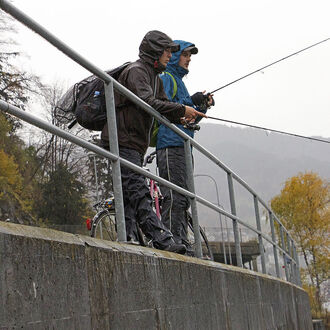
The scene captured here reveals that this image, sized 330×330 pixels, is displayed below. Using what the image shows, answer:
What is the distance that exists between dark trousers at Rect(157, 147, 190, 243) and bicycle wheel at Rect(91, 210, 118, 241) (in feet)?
4.61

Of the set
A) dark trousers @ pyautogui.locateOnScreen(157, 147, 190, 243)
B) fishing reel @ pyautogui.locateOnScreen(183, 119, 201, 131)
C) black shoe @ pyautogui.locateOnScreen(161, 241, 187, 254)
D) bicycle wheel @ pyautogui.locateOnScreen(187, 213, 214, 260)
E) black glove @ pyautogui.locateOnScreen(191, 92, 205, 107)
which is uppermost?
black glove @ pyautogui.locateOnScreen(191, 92, 205, 107)

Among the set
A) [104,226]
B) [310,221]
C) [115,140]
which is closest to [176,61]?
[115,140]

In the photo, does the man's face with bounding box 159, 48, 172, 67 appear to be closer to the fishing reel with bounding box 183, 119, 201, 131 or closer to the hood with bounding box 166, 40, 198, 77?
the fishing reel with bounding box 183, 119, 201, 131

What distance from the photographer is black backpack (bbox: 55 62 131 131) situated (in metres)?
4.41

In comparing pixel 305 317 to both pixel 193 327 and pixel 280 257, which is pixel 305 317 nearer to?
pixel 280 257

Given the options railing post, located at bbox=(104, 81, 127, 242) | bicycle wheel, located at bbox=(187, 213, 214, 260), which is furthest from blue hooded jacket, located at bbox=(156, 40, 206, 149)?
railing post, located at bbox=(104, 81, 127, 242)

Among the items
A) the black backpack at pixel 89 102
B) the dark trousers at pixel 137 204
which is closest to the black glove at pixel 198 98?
the dark trousers at pixel 137 204

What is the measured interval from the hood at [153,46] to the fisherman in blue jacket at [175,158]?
0.75m

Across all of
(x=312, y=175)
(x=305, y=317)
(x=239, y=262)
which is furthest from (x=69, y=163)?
(x=312, y=175)

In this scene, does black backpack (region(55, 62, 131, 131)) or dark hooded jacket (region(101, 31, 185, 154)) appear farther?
dark hooded jacket (region(101, 31, 185, 154))

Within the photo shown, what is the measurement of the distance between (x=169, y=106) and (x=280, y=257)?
22.8ft

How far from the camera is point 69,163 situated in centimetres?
360

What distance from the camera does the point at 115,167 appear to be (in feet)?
14.4

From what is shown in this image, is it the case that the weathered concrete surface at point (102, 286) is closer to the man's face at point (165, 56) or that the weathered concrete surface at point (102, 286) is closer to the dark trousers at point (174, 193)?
the dark trousers at point (174, 193)
